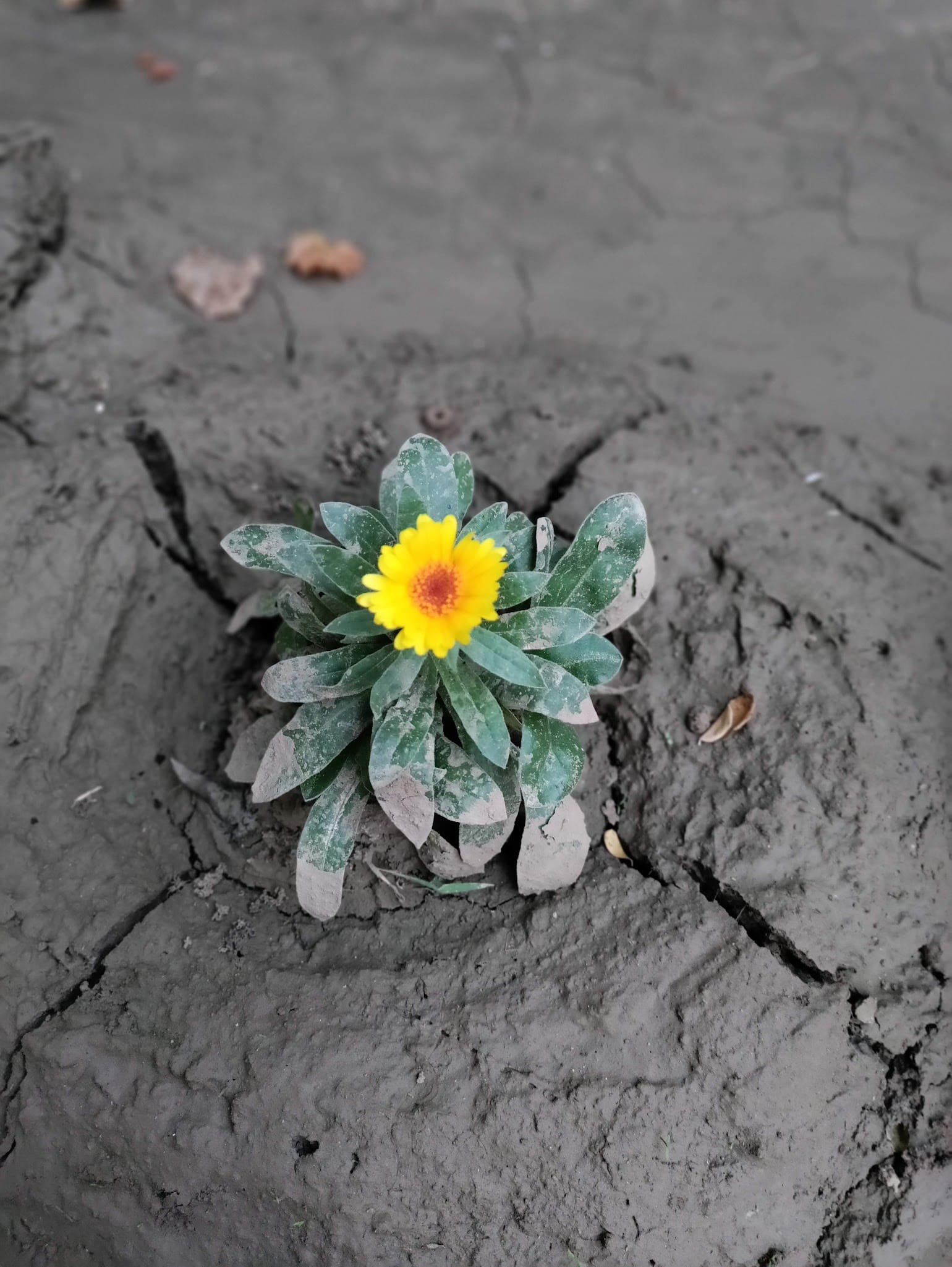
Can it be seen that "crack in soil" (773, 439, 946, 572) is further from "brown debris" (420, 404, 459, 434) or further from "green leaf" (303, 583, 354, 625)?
"green leaf" (303, 583, 354, 625)

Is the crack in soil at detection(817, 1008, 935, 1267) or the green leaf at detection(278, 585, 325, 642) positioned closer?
the crack in soil at detection(817, 1008, 935, 1267)

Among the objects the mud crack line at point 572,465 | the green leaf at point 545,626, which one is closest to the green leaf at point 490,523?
the green leaf at point 545,626

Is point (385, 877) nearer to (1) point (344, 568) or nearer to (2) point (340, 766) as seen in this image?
(2) point (340, 766)

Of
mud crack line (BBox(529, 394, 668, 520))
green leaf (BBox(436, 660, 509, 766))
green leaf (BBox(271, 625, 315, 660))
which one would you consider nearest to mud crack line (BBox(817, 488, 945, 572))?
mud crack line (BBox(529, 394, 668, 520))

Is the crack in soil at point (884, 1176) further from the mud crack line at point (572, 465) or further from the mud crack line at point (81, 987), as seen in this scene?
the mud crack line at point (81, 987)

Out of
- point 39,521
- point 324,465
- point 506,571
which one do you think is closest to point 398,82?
point 324,465

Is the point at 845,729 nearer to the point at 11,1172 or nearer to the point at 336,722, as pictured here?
the point at 336,722
